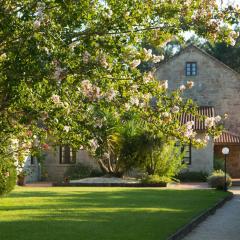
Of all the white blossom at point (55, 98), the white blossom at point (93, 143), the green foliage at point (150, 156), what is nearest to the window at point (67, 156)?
the green foliage at point (150, 156)

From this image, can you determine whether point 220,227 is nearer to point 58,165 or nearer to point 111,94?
point 111,94

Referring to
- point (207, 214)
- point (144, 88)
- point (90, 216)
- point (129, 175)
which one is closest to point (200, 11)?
point (144, 88)

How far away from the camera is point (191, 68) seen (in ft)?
153

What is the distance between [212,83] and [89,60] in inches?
1430

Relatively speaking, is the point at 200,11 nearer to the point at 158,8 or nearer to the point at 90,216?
the point at 158,8

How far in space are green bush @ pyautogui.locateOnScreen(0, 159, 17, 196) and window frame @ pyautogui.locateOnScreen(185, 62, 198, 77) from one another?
28254 millimetres

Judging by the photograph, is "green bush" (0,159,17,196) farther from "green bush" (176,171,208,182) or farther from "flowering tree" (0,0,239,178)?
"green bush" (176,171,208,182)

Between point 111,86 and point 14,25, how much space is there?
2.68 metres

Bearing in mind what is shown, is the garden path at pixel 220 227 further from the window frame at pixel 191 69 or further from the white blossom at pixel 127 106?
the window frame at pixel 191 69

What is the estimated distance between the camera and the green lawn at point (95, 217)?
11.9 m

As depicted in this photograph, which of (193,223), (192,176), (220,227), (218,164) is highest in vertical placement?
(218,164)

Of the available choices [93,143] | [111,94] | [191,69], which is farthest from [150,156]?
[111,94]

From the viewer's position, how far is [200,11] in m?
11.3

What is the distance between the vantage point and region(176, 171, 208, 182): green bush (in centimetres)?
3988
